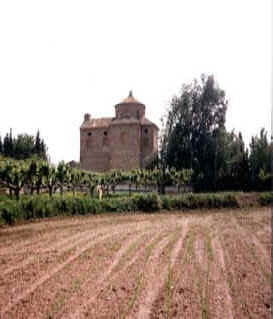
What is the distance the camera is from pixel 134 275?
5262 millimetres

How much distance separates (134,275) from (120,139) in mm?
33413

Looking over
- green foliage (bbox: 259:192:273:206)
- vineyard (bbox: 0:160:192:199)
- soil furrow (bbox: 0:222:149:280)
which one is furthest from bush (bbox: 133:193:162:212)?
green foliage (bbox: 259:192:273:206)

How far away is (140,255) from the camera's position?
21.7 feet

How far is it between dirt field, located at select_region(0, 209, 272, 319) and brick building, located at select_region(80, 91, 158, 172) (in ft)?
91.7

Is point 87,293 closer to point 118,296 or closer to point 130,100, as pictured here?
point 118,296

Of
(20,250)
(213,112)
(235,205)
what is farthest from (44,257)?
(213,112)

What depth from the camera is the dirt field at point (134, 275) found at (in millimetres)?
3977

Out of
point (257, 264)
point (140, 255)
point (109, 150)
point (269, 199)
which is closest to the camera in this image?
point (257, 264)

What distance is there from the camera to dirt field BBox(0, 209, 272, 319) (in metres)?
3.98

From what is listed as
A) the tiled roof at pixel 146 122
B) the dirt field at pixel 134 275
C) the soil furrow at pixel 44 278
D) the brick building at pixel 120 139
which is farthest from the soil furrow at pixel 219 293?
the tiled roof at pixel 146 122

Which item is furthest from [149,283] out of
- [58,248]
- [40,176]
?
[40,176]

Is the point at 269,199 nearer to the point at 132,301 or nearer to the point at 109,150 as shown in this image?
the point at 132,301

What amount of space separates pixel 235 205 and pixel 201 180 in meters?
9.04

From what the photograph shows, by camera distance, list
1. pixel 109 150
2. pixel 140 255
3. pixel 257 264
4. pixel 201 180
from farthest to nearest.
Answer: pixel 109 150 → pixel 201 180 → pixel 140 255 → pixel 257 264
